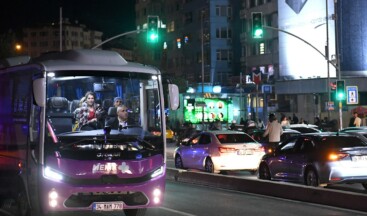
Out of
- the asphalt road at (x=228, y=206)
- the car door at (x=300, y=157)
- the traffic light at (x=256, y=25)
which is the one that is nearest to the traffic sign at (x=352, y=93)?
the traffic light at (x=256, y=25)

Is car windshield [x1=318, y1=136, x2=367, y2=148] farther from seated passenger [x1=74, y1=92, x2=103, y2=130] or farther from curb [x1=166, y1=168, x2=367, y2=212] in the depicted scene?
seated passenger [x1=74, y1=92, x2=103, y2=130]

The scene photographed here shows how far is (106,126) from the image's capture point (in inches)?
460

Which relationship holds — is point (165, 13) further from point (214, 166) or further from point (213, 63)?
point (214, 166)

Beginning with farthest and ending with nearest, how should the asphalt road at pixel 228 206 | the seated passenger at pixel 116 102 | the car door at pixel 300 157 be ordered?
the car door at pixel 300 157, the asphalt road at pixel 228 206, the seated passenger at pixel 116 102

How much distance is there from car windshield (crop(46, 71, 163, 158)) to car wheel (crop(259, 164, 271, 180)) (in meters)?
8.17

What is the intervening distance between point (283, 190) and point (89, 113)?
19.9 feet

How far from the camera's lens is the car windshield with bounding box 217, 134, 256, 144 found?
22922mm

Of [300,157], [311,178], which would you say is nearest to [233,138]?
[300,157]

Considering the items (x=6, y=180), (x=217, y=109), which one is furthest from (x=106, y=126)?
(x=217, y=109)

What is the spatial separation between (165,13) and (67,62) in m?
83.5

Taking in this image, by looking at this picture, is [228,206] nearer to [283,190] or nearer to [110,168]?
[283,190]

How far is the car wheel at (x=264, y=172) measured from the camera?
1961cm

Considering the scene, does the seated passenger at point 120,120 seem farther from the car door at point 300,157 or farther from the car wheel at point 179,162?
the car wheel at point 179,162

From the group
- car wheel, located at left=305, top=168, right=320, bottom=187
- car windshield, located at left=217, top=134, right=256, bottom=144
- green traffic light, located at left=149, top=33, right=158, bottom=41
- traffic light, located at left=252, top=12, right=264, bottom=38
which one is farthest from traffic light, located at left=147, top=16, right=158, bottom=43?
car wheel, located at left=305, top=168, right=320, bottom=187
